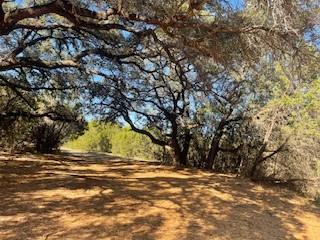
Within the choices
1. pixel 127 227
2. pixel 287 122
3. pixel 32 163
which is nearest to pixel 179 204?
pixel 127 227

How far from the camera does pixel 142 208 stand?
6.15 m

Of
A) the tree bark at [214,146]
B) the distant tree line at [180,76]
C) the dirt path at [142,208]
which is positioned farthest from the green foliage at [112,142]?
the dirt path at [142,208]

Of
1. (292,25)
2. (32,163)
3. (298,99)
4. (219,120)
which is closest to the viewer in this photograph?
(292,25)

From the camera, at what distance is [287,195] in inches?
337

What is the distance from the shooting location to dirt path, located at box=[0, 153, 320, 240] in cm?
516

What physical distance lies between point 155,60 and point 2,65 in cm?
359

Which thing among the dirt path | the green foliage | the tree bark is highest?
the green foliage

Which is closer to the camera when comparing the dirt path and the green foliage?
the dirt path

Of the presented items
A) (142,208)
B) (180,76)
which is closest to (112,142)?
(180,76)

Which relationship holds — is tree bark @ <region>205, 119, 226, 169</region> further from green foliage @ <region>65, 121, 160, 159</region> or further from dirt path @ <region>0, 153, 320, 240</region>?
green foliage @ <region>65, 121, 160, 159</region>

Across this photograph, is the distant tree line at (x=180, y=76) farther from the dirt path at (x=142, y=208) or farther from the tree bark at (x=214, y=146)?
the dirt path at (x=142, y=208)

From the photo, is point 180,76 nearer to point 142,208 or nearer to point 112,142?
point 142,208

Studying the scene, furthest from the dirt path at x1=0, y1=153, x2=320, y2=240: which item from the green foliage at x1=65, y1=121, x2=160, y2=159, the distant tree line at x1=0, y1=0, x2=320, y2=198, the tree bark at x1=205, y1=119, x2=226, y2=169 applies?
the green foliage at x1=65, y1=121, x2=160, y2=159

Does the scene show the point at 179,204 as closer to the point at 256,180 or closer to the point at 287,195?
the point at 287,195
